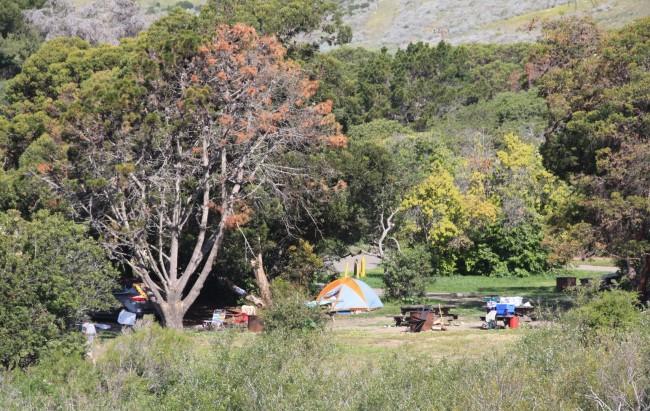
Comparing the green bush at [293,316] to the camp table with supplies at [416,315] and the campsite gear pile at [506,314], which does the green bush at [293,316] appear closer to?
the camp table with supplies at [416,315]

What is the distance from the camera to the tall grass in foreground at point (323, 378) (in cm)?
1140

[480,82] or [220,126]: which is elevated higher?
[480,82]

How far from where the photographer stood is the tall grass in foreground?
37.4 ft

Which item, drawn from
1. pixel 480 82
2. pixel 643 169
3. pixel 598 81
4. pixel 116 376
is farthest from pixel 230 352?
pixel 480 82

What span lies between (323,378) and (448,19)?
120 meters

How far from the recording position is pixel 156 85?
2561 cm

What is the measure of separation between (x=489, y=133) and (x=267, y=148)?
34.2m

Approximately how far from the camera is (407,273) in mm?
31484

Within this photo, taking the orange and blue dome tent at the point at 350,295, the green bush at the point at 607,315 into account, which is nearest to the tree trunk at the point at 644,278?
the orange and blue dome tent at the point at 350,295

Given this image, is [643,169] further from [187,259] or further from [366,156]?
[187,259]

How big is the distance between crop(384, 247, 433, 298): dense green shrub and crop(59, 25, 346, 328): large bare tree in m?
5.37

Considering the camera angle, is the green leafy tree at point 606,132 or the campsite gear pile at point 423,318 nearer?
the campsite gear pile at point 423,318

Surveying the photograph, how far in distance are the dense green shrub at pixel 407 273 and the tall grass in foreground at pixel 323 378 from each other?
48.4ft

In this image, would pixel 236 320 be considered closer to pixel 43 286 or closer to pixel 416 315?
pixel 416 315
